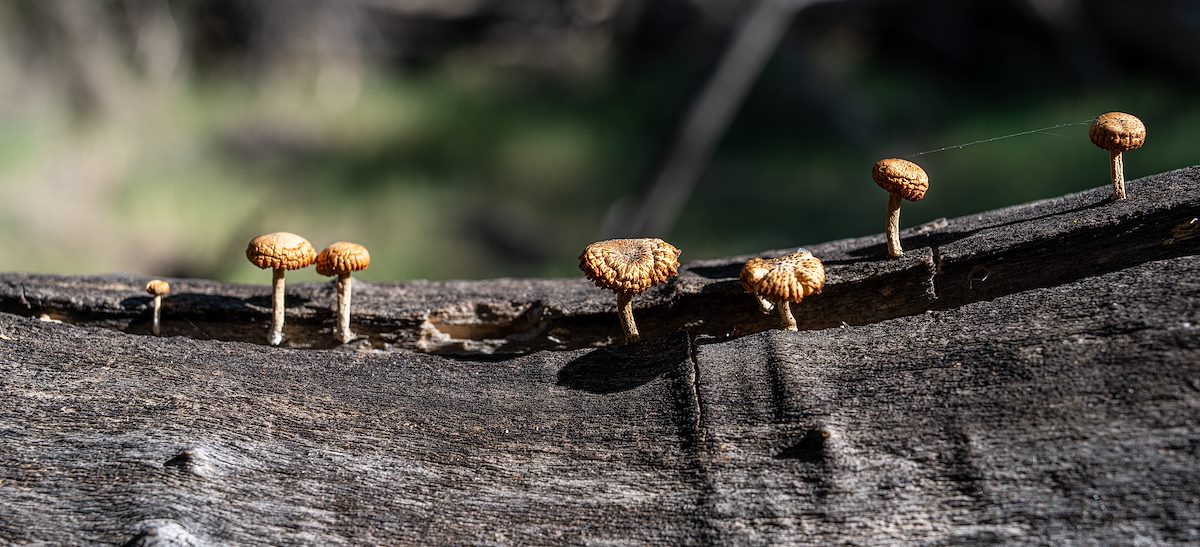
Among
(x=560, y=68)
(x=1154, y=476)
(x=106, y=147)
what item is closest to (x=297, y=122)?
(x=106, y=147)

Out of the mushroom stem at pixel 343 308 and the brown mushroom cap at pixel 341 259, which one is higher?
the brown mushroom cap at pixel 341 259

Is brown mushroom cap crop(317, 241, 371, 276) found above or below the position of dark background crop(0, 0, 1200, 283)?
below

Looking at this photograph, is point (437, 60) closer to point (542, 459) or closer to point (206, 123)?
point (206, 123)

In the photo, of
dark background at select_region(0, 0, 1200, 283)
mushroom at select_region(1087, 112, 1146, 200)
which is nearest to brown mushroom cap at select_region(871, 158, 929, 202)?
mushroom at select_region(1087, 112, 1146, 200)

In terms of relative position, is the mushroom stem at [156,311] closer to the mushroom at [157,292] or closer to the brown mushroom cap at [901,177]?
the mushroom at [157,292]

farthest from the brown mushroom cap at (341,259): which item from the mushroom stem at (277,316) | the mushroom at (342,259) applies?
the mushroom stem at (277,316)

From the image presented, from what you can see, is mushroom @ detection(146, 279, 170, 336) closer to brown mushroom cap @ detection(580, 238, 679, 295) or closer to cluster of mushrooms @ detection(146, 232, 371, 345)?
cluster of mushrooms @ detection(146, 232, 371, 345)
